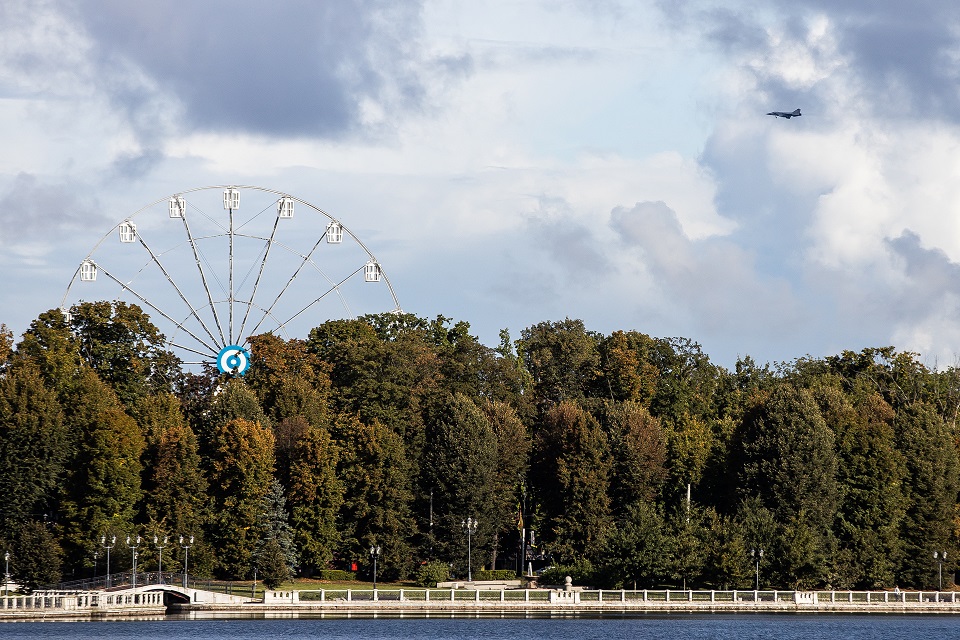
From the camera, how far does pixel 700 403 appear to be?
131125 millimetres

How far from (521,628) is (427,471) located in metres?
25.2

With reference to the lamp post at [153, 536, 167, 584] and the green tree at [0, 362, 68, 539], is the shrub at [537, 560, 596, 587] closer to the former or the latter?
the lamp post at [153, 536, 167, 584]

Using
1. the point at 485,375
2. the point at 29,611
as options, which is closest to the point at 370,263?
the point at 485,375

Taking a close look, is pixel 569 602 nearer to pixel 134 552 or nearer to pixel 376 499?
pixel 376 499

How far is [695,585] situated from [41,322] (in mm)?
49811

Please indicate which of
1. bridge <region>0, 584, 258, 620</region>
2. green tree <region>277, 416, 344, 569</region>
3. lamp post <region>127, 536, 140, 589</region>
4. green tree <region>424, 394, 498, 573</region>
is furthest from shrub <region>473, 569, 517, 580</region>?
lamp post <region>127, 536, 140, 589</region>

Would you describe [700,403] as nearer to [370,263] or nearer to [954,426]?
[954,426]

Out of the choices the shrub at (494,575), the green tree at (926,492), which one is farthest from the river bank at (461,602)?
the shrub at (494,575)

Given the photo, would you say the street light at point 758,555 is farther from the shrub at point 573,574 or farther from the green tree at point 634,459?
the green tree at point 634,459

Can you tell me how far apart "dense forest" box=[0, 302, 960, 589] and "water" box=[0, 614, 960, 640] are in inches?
313

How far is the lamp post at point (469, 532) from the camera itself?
106 m

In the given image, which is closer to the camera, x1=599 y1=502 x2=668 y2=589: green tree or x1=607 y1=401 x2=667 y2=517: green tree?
x1=599 y1=502 x2=668 y2=589: green tree

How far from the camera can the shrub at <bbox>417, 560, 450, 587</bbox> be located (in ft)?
346

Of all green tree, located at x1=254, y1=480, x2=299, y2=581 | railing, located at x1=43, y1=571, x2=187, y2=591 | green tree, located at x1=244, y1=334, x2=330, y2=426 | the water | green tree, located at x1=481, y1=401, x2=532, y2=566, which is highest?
green tree, located at x1=244, y1=334, x2=330, y2=426
